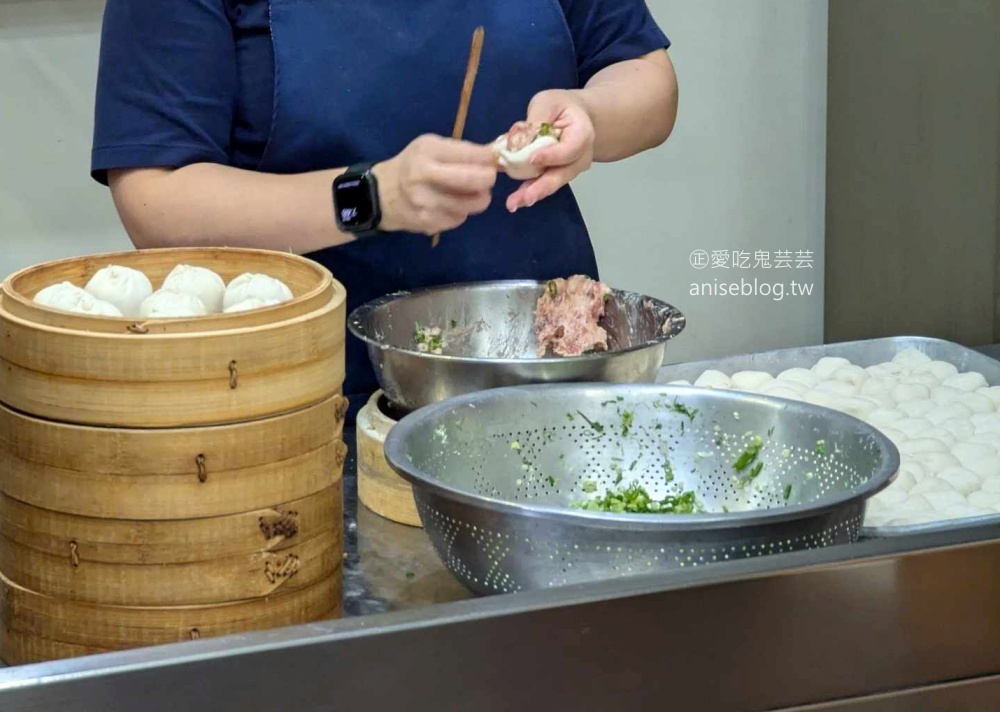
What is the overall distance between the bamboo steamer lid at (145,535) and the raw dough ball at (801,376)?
0.90 m

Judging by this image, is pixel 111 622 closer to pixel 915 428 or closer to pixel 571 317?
pixel 571 317

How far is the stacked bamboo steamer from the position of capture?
3.41 feet

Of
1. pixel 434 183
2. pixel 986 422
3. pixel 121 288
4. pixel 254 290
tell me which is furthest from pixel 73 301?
pixel 986 422

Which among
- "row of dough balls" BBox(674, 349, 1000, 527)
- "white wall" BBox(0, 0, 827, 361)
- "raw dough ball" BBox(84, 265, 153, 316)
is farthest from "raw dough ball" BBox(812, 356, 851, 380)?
"white wall" BBox(0, 0, 827, 361)

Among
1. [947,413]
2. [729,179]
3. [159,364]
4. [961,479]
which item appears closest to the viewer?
[159,364]

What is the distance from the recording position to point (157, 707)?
0.99 meters

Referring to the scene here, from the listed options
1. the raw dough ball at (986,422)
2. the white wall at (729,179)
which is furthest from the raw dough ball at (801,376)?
the white wall at (729,179)

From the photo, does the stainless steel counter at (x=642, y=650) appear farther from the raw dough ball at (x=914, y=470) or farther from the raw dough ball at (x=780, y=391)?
the raw dough ball at (x=780, y=391)

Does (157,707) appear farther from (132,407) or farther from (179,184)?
(179,184)

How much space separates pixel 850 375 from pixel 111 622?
112 cm

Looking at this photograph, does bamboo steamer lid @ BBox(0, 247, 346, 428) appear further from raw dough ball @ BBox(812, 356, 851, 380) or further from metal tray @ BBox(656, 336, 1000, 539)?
raw dough ball @ BBox(812, 356, 851, 380)

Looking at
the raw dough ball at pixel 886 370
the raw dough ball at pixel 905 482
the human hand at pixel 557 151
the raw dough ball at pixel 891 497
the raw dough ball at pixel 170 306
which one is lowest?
the raw dough ball at pixel 891 497

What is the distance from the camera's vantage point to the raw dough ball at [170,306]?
3.61 ft

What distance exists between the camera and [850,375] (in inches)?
71.8
